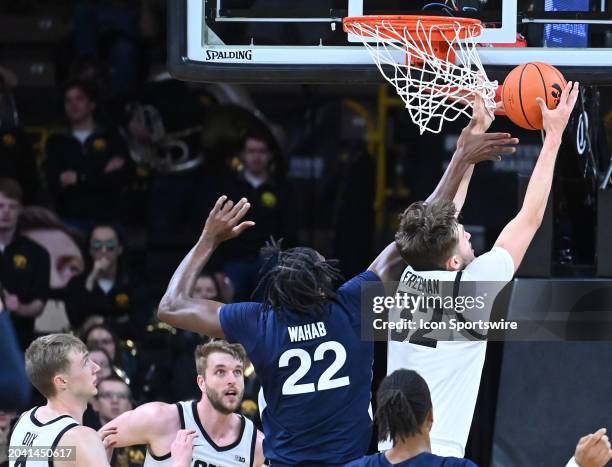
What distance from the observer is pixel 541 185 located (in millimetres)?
4754

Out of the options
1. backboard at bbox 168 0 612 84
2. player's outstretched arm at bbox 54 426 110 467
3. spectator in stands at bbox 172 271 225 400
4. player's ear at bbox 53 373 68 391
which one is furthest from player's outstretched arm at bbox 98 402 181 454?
spectator in stands at bbox 172 271 225 400

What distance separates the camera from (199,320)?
4.84m

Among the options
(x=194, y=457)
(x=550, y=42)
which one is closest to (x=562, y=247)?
(x=550, y=42)

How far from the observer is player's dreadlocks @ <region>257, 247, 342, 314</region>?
4668 millimetres

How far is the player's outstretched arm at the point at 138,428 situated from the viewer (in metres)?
5.63

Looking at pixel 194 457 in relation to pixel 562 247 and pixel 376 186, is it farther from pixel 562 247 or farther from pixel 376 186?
pixel 376 186

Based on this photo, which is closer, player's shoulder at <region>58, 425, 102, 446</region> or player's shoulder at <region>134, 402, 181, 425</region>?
player's shoulder at <region>58, 425, 102, 446</region>

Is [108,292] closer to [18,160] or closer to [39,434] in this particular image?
[18,160]

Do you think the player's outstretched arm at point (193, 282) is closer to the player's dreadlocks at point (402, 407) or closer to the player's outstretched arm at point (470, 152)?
the player's outstretched arm at point (470, 152)

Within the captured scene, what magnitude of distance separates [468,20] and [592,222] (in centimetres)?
189

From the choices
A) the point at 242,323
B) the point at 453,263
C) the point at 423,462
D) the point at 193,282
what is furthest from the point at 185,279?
the point at 423,462

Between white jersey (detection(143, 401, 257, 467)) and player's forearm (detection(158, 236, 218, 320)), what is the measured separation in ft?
3.26

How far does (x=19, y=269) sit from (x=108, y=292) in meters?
0.65

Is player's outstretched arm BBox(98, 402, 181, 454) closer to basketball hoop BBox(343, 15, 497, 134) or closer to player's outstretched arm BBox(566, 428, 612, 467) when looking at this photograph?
basketball hoop BBox(343, 15, 497, 134)
